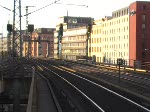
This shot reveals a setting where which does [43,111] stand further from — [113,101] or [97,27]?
[97,27]

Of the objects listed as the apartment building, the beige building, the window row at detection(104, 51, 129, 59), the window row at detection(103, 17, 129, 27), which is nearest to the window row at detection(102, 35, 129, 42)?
the beige building

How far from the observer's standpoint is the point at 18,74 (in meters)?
39.4

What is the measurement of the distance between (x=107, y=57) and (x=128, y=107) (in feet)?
383

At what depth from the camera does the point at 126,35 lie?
120m

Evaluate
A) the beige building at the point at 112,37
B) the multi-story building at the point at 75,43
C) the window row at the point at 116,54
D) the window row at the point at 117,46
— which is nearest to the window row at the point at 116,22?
the beige building at the point at 112,37

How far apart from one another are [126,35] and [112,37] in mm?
15570

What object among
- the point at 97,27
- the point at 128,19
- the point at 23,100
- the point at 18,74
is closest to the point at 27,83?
the point at 18,74

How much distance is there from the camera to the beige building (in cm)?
12162

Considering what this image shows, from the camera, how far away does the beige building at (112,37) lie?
121625 mm

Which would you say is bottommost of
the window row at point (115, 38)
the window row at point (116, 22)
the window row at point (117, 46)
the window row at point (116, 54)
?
the window row at point (116, 54)

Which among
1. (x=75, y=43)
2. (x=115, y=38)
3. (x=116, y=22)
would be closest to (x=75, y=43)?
(x=75, y=43)

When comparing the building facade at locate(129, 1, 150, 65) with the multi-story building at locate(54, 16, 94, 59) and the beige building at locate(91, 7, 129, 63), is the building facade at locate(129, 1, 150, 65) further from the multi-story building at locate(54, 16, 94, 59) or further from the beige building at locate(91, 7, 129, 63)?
the multi-story building at locate(54, 16, 94, 59)

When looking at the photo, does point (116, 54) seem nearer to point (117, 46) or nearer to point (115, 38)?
point (117, 46)

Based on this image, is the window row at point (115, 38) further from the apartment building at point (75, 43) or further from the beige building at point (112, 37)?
the apartment building at point (75, 43)
